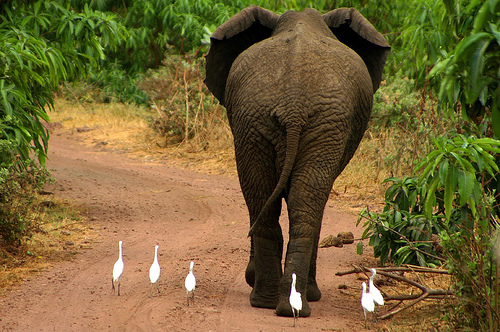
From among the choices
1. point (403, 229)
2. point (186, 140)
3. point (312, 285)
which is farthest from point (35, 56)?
point (186, 140)

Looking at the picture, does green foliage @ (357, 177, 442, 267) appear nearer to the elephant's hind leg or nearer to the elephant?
the elephant's hind leg

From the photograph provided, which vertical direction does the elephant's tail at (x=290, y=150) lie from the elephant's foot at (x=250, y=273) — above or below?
above

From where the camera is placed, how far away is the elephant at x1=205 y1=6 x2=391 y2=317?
4910 millimetres

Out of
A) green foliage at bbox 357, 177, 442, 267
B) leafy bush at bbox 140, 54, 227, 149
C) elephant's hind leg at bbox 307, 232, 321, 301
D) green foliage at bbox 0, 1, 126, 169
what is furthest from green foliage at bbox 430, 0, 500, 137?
leafy bush at bbox 140, 54, 227, 149

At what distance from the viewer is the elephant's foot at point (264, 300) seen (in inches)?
212

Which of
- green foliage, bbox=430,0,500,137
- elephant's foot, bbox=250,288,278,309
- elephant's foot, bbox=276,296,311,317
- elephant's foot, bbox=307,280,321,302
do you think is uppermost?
green foliage, bbox=430,0,500,137

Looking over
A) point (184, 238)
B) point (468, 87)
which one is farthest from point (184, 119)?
point (468, 87)

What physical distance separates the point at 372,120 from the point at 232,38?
6.94m

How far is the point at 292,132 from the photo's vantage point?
4.82 metres

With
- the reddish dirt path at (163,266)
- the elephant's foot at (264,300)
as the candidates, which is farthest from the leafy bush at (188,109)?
the elephant's foot at (264,300)

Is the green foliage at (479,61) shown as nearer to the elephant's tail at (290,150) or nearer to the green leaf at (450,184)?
the green leaf at (450,184)

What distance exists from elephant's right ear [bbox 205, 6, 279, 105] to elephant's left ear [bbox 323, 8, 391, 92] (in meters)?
0.57

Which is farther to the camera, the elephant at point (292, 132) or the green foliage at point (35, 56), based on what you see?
the green foliage at point (35, 56)

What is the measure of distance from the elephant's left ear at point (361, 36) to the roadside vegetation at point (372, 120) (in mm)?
552
